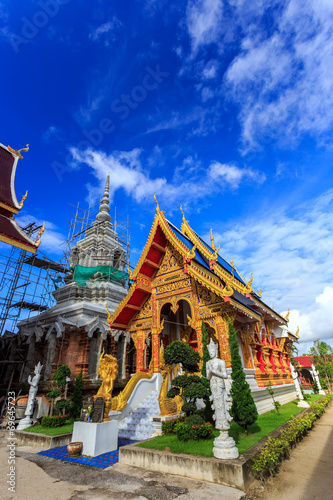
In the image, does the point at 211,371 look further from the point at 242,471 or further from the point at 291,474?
the point at 291,474

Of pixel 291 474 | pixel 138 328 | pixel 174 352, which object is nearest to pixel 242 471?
pixel 291 474

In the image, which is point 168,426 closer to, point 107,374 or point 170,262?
point 107,374

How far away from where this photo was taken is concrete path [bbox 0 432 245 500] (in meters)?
3.97

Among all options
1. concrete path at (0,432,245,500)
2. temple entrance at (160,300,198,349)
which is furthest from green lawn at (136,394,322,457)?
temple entrance at (160,300,198,349)

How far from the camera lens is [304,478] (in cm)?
440

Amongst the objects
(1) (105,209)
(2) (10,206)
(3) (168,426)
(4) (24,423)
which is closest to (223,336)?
(3) (168,426)

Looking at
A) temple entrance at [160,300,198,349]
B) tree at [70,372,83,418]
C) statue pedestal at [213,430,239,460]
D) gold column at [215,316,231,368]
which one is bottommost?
statue pedestal at [213,430,239,460]

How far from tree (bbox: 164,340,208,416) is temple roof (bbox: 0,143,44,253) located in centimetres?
941

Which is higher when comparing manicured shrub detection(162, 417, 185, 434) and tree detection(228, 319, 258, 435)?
tree detection(228, 319, 258, 435)

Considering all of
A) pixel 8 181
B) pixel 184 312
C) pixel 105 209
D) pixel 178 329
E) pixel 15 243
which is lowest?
pixel 178 329

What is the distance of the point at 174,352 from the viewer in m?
6.88

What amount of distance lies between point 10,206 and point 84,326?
283 inches

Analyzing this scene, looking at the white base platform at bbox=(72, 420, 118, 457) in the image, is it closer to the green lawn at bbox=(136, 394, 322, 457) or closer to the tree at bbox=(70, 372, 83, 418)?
the green lawn at bbox=(136, 394, 322, 457)

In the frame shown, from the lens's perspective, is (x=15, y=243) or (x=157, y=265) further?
(x=15, y=243)
